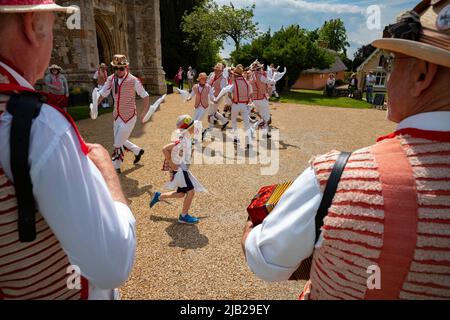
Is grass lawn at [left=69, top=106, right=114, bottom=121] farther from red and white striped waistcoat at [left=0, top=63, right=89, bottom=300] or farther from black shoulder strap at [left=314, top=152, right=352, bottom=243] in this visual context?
black shoulder strap at [left=314, top=152, right=352, bottom=243]

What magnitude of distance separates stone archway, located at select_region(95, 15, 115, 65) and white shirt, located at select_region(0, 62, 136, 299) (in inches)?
729

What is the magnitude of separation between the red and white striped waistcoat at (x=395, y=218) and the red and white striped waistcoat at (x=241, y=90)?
8195 mm

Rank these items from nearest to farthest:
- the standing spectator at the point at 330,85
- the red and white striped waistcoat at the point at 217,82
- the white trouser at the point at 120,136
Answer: the white trouser at the point at 120,136, the red and white striped waistcoat at the point at 217,82, the standing spectator at the point at 330,85

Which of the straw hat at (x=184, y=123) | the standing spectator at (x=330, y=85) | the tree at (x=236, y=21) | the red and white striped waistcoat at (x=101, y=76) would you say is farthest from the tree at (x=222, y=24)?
the straw hat at (x=184, y=123)

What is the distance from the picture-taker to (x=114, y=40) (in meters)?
17.6

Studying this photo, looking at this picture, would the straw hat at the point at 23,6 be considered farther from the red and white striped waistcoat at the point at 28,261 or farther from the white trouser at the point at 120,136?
the white trouser at the point at 120,136

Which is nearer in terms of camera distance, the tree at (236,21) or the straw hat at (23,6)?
the straw hat at (23,6)

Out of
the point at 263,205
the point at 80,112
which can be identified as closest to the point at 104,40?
the point at 80,112

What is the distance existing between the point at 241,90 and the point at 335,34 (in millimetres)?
73257

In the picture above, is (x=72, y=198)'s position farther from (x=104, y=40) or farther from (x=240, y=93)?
(x=104, y=40)

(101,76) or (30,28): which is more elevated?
(101,76)

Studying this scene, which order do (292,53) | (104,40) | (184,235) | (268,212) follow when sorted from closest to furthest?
(268,212) → (184,235) → (104,40) → (292,53)

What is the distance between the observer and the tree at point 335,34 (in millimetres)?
70188

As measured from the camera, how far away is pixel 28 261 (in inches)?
40.8
